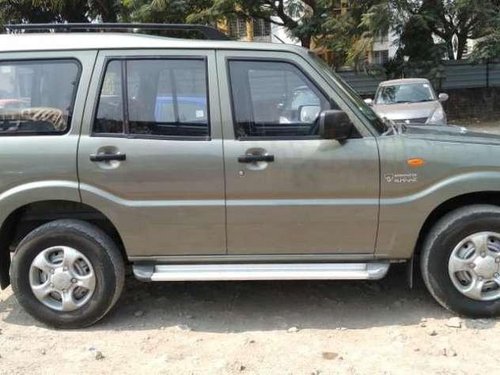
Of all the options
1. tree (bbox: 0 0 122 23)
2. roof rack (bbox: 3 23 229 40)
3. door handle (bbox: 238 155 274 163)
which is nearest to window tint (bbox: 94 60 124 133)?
roof rack (bbox: 3 23 229 40)

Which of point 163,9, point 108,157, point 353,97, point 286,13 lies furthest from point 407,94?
point 108,157

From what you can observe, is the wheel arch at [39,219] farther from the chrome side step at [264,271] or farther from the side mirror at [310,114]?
the side mirror at [310,114]

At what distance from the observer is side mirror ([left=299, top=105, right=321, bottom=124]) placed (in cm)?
434

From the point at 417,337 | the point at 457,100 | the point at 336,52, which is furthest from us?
the point at 457,100

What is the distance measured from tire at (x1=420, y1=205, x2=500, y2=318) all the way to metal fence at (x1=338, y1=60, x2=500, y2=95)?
17.9 meters

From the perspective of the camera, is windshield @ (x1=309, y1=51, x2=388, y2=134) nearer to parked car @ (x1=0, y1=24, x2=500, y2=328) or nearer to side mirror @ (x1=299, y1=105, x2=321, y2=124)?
parked car @ (x1=0, y1=24, x2=500, y2=328)

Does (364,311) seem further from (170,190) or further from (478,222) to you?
(170,190)

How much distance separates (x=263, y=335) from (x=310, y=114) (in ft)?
5.04

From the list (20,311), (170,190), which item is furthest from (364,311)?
(20,311)

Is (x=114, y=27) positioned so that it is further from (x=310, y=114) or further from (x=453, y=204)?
(x=453, y=204)

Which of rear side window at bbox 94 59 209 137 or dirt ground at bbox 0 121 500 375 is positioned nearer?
dirt ground at bbox 0 121 500 375

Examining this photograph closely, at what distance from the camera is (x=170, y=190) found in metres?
4.32

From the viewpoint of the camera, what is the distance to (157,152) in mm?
4309

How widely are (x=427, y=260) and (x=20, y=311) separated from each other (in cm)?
306
